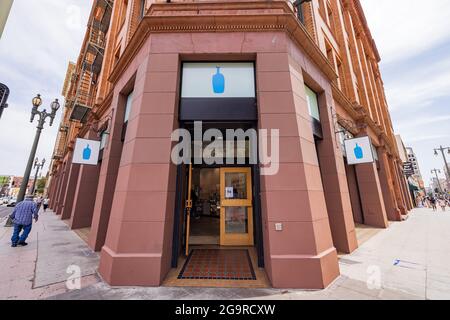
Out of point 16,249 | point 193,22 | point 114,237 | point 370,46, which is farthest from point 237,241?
point 370,46

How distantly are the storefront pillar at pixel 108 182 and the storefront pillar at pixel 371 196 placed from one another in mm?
13691

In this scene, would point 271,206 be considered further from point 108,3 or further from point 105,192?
point 108,3

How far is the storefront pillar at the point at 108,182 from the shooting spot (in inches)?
258

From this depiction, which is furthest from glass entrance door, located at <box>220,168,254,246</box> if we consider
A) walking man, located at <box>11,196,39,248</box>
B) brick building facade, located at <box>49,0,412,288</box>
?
walking man, located at <box>11,196,39,248</box>

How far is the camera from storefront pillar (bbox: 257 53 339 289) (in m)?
4.08

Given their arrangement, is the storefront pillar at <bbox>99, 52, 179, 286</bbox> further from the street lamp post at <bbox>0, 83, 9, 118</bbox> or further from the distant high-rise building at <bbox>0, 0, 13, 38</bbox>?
the distant high-rise building at <bbox>0, 0, 13, 38</bbox>

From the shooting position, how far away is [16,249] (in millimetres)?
6641

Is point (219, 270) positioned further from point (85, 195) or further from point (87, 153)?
point (85, 195)

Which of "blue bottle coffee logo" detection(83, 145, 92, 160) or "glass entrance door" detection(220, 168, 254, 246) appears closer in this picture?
"glass entrance door" detection(220, 168, 254, 246)

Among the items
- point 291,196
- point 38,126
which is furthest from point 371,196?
point 38,126

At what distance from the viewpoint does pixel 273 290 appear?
390 cm

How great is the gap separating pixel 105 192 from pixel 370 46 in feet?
94.6

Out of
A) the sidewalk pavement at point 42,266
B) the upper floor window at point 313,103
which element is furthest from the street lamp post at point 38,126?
the upper floor window at point 313,103

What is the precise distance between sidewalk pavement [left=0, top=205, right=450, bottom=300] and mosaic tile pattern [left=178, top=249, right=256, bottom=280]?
0.64m
